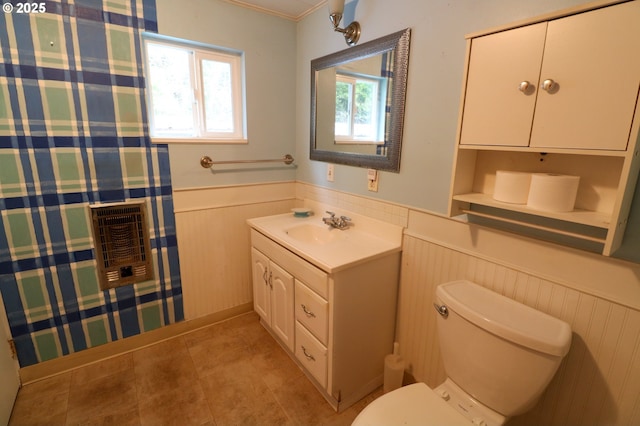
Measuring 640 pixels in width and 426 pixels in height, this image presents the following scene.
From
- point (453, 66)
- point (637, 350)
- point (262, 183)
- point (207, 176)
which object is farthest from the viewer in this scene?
point (262, 183)

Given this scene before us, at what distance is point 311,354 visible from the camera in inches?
63.1

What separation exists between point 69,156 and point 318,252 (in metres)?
1.39

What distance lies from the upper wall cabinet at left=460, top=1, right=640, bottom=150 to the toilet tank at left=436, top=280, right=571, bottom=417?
1.94 ft

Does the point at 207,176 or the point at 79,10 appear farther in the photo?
the point at 207,176

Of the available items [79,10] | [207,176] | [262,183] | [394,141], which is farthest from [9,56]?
[394,141]

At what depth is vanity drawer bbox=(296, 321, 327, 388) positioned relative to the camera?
1.52 m

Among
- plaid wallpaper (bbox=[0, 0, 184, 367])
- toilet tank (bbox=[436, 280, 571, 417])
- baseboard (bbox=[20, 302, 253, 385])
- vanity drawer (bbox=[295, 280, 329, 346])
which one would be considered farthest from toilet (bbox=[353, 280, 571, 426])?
plaid wallpaper (bbox=[0, 0, 184, 367])

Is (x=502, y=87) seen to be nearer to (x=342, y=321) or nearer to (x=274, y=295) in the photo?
(x=342, y=321)

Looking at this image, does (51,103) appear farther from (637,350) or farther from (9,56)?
(637,350)

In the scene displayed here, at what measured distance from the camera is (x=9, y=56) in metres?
1.41

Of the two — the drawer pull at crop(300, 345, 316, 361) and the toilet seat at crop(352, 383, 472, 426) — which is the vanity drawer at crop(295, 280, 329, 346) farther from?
the toilet seat at crop(352, 383, 472, 426)

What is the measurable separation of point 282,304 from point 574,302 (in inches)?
52.9

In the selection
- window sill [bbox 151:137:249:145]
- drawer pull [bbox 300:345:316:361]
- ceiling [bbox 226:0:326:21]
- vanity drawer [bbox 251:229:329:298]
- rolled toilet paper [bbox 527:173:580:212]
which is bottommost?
drawer pull [bbox 300:345:316:361]

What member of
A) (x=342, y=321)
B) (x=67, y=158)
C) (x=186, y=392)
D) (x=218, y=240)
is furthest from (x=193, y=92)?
(x=186, y=392)
